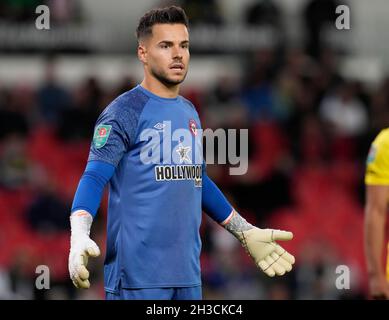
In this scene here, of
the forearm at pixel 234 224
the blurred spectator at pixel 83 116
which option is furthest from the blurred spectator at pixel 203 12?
the forearm at pixel 234 224

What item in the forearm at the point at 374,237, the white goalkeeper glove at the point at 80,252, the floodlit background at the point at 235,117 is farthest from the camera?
the floodlit background at the point at 235,117

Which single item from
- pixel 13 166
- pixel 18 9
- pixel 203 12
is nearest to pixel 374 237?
pixel 13 166

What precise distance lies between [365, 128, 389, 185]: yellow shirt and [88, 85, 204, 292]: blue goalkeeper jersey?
166cm

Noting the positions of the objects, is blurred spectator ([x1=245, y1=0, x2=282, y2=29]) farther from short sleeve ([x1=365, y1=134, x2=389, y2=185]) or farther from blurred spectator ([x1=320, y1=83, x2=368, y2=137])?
short sleeve ([x1=365, y1=134, x2=389, y2=185])

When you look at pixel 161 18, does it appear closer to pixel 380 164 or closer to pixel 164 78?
pixel 164 78

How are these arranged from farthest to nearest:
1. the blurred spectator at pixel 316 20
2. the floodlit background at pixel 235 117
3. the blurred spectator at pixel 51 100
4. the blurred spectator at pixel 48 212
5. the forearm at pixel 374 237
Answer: the blurred spectator at pixel 316 20
the blurred spectator at pixel 51 100
the blurred spectator at pixel 48 212
the floodlit background at pixel 235 117
the forearm at pixel 374 237

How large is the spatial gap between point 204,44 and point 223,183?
3006 mm

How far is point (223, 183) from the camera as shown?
39.8ft

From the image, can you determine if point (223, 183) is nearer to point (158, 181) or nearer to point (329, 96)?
point (329, 96)

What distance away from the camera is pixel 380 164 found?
6547 mm

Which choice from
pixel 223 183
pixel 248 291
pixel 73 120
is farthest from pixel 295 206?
pixel 73 120

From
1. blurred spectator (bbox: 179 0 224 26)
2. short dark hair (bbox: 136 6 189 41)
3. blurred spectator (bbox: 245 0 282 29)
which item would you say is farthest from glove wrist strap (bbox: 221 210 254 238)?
blurred spectator (bbox: 245 0 282 29)

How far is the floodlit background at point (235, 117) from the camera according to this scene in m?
11.1

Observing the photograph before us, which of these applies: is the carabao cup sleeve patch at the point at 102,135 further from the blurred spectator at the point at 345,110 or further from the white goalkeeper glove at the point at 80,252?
the blurred spectator at the point at 345,110
